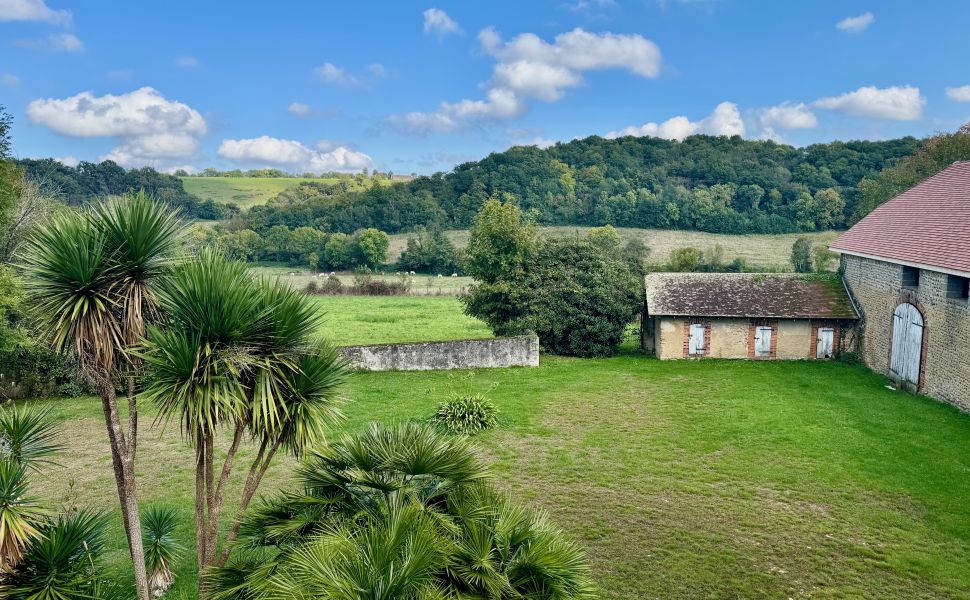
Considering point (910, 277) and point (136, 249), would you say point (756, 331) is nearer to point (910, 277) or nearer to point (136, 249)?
point (910, 277)

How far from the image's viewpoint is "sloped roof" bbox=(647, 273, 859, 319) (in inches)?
970

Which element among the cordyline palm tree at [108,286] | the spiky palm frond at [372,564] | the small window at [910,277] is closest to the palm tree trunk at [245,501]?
the cordyline palm tree at [108,286]

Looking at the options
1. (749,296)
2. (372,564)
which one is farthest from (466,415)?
(749,296)

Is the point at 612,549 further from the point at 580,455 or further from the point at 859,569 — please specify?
the point at 580,455

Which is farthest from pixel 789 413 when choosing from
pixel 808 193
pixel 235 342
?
pixel 808 193

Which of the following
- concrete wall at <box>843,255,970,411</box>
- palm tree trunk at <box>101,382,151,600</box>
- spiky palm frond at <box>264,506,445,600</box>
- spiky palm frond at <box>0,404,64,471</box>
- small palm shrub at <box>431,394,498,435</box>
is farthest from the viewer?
concrete wall at <box>843,255,970,411</box>

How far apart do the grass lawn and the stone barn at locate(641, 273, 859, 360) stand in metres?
9.44

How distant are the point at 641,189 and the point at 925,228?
49.9 m

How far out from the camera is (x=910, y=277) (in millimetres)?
20578

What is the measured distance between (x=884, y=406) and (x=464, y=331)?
19.3 metres

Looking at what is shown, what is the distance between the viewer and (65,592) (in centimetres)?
654

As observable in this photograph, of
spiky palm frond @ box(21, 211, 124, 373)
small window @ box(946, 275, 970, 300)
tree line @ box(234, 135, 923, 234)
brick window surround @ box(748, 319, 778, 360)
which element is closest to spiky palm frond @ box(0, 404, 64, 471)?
spiky palm frond @ box(21, 211, 124, 373)

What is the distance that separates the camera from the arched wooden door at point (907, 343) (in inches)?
773

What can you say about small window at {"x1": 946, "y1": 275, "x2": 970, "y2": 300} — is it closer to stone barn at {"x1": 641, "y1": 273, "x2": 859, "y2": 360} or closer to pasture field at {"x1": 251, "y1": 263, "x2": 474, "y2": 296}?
stone barn at {"x1": 641, "y1": 273, "x2": 859, "y2": 360}
